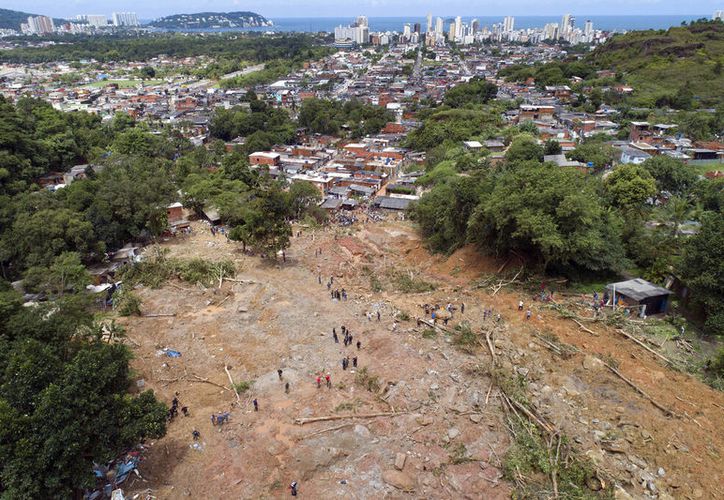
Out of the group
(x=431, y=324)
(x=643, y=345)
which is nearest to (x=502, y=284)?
(x=431, y=324)

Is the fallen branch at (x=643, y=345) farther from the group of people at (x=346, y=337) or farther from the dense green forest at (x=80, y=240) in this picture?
the dense green forest at (x=80, y=240)

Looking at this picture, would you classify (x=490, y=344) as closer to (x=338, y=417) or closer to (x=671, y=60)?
(x=338, y=417)

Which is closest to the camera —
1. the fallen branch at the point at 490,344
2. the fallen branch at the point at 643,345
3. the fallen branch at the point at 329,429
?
the fallen branch at the point at 329,429

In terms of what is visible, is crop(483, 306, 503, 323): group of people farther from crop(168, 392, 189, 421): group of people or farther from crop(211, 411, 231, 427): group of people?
crop(168, 392, 189, 421): group of people

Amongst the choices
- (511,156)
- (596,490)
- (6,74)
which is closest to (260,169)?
(511,156)

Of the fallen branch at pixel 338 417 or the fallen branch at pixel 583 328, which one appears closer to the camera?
the fallen branch at pixel 338 417

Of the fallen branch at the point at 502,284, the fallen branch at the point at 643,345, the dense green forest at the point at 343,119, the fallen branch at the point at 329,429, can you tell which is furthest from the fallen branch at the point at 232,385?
the dense green forest at the point at 343,119
